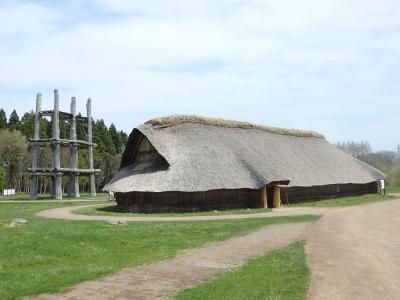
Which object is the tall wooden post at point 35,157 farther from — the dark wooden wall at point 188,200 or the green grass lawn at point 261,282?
the green grass lawn at point 261,282

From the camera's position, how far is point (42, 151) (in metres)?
76.4

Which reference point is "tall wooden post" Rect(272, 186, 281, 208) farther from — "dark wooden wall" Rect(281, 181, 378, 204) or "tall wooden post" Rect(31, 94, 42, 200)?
"tall wooden post" Rect(31, 94, 42, 200)

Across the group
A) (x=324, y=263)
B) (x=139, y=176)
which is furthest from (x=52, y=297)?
(x=139, y=176)

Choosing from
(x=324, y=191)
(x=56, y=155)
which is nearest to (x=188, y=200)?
(x=324, y=191)

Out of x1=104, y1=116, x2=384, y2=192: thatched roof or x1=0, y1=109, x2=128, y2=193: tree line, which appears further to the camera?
x1=0, y1=109, x2=128, y2=193: tree line

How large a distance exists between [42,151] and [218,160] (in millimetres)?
52584

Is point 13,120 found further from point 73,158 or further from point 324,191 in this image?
point 324,191

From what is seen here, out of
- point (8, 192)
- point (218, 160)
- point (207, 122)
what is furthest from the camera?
point (8, 192)

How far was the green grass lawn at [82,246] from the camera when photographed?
10828 mm

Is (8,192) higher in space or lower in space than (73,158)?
lower

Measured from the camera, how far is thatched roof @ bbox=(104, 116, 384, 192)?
2988 cm

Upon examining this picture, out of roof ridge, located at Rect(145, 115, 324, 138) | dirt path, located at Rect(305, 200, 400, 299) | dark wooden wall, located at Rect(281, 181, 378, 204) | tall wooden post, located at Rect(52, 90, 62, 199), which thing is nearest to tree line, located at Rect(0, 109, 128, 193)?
tall wooden post, located at Rect(52, 90, 62, 199)

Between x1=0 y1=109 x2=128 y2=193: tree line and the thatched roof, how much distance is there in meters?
39.2

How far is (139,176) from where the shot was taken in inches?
A: 1233
